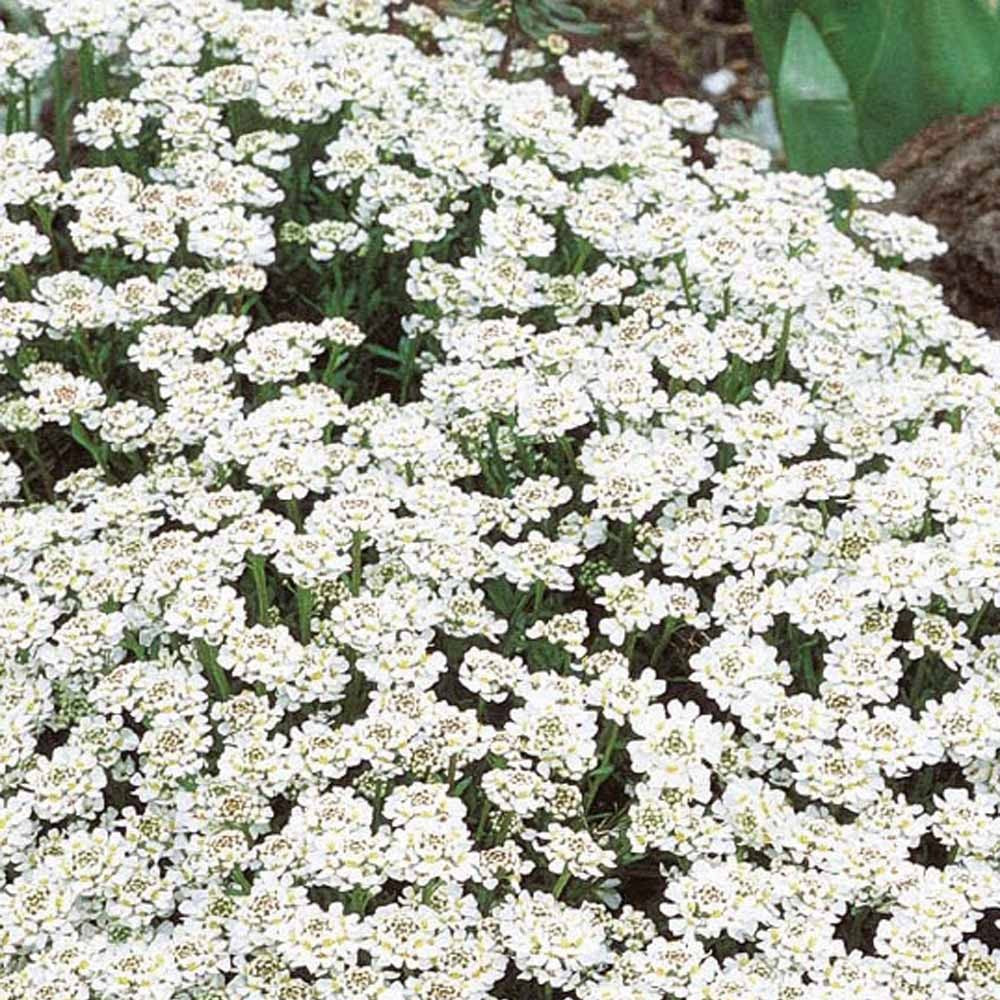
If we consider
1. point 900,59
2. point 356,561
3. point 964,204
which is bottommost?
point 356,561

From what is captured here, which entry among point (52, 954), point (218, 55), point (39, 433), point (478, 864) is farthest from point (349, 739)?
point (218, 55)

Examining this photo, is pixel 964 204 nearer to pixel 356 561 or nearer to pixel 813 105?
pixel 813 105

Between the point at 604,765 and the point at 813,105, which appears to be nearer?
the point at 604,765

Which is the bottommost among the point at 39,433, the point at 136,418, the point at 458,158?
the point at 39,433

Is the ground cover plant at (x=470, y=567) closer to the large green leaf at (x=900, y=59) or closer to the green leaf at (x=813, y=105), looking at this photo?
the green leaf at (x=813, y=105)

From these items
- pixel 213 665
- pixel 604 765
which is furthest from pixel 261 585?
pixel 604 765

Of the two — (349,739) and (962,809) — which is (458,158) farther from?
(962,809)

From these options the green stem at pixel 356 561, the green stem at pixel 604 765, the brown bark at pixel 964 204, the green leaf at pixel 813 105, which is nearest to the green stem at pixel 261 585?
the green stem at pixel 356 561
